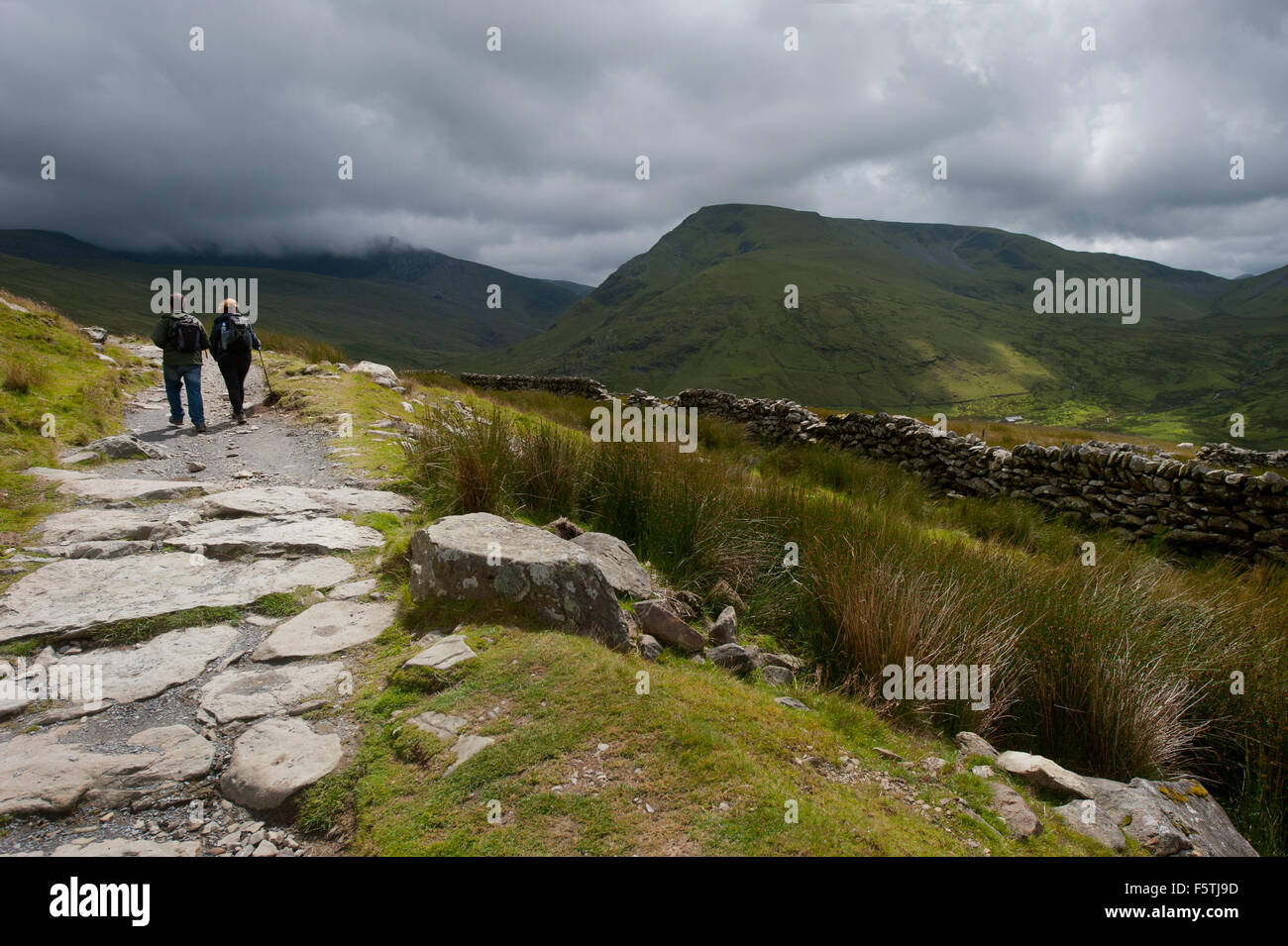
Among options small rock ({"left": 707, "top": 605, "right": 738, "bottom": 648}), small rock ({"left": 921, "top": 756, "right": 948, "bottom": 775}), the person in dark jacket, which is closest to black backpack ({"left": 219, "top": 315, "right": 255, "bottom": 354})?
the person in dark jacket

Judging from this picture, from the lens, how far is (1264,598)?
5570 millimetres

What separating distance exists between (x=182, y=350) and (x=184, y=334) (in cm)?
26

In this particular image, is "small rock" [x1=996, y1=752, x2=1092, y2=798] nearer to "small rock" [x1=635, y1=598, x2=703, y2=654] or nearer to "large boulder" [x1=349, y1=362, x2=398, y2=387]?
"small rock" [x1=635, y1=598, x2=703, y2=654]

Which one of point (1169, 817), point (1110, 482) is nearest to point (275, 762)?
point (1169, 817)

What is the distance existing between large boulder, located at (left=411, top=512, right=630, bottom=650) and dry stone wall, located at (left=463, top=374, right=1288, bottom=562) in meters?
9.14

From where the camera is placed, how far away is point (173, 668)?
128 inches

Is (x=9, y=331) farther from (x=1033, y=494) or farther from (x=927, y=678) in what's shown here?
(x=1033, y=494)

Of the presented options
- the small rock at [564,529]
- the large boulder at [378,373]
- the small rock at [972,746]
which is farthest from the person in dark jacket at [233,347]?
the small rock at [972,746]

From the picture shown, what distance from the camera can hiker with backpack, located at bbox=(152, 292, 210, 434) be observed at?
358 inches

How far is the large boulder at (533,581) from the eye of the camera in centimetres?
386

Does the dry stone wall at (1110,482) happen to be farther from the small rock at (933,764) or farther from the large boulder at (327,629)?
the large boulder at (327,629)

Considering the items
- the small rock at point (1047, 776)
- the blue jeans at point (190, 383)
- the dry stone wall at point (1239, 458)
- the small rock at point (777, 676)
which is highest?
the blue jeans at point (190, 383)

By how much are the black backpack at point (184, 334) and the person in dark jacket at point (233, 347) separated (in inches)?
20.5

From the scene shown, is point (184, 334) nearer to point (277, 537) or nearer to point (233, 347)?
point (233, 347)
